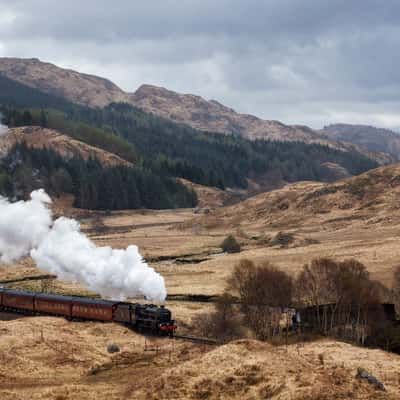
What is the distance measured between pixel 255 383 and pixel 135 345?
22161 millimetres

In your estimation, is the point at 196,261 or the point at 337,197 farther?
the point at 337,197

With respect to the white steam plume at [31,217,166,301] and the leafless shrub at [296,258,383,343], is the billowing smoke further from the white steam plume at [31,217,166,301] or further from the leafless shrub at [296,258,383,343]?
the leafless shrub at [296,258,383,343]

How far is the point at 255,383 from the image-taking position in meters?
40.1

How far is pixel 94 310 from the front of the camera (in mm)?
67562

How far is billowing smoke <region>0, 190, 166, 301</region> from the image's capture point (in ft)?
228

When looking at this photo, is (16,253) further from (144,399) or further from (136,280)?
(144,399)

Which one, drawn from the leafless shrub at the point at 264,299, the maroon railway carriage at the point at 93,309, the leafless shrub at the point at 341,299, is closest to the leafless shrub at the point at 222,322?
the leafless shrub at the point at 264,299

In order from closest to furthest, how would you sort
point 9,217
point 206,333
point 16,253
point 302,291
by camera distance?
point 206,333
point 302,291
point 9,217
point 16,253

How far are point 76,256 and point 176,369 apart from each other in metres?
35.9

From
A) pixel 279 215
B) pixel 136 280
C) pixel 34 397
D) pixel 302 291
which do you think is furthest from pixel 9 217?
pixel 279 215

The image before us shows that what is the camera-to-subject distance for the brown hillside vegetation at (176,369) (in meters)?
39.1

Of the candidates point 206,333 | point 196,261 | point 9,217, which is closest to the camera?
point 206,333

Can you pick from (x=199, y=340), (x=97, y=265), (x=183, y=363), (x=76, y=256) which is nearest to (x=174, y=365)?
(x=183, y=363)

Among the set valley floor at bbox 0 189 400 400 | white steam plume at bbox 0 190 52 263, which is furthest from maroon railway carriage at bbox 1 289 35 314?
white steam plume at bbox 0 190 52 263
